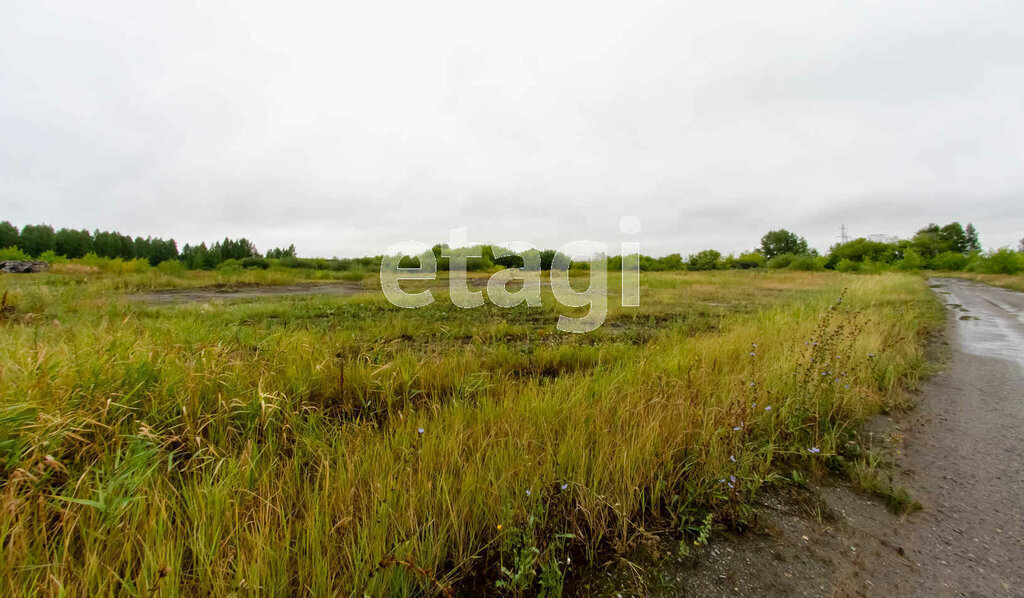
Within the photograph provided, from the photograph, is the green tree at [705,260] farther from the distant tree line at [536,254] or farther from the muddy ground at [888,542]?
the muddy ground at [888,542]

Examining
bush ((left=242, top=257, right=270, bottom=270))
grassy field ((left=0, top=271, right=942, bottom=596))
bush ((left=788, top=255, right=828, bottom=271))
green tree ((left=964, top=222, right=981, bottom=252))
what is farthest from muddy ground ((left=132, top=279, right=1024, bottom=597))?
green tree ((left=964, top=222, right=981, bottom=252))

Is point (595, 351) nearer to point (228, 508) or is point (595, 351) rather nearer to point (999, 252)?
point (228, 508)

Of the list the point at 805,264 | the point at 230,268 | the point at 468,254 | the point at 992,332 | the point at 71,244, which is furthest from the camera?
the point at 805,264

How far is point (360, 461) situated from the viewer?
Answer: 6.09 feet

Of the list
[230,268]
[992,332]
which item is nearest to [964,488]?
[992,332]

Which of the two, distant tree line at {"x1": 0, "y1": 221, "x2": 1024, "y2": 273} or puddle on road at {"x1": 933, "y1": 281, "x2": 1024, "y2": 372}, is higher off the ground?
distant tree line at {"x1": 0, "y1": 221, "x2": 1024, "y2": 273}

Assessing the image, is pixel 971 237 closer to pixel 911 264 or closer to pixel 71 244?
pixel 911 264

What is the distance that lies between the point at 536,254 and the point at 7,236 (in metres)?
56.4

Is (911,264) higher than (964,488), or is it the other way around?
(911,264)

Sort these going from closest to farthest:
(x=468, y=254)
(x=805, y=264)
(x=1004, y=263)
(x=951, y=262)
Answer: (x=468, y=254) < (x=1004, y=263) < (x=805, y=264) < (x=951, y=262)

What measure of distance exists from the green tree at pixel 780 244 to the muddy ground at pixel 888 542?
85402mm

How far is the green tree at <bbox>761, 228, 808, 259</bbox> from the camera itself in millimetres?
73500

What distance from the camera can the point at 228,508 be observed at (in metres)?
1.44

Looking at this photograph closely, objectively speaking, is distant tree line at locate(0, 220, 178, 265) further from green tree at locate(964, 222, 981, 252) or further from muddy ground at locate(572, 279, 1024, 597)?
green tree at locate(964, 222, 981, 252)
